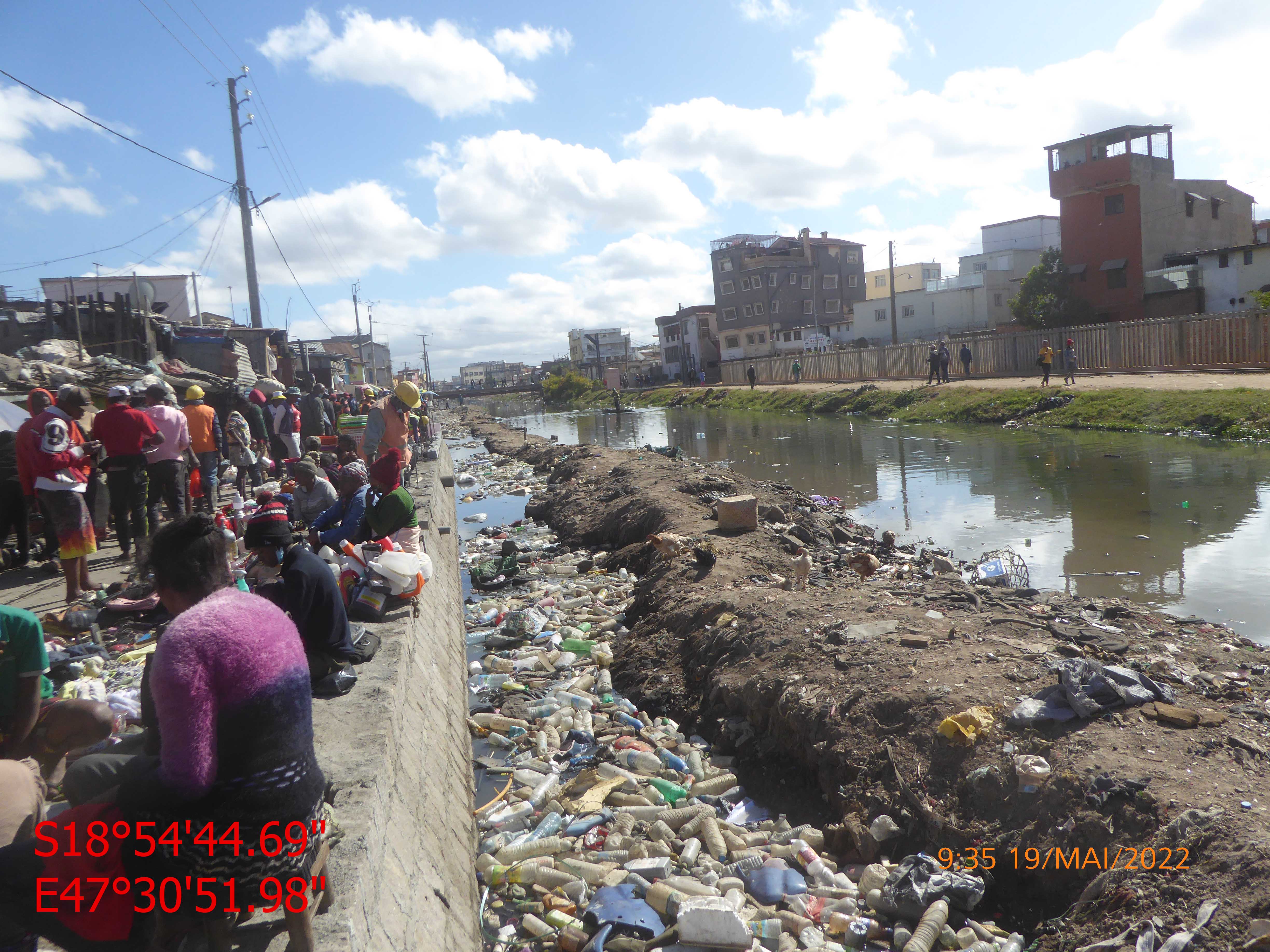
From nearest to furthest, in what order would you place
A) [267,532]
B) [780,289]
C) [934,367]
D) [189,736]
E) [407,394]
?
[189,736] < [267,532] < [407,394] < [934,367] < [780,289]

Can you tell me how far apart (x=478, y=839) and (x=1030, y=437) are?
20055 millimetres

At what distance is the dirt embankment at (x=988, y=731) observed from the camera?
3297 millimetres

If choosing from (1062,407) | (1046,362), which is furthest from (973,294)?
(1062,407)

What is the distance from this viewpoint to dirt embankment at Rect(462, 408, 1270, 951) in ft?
10.8

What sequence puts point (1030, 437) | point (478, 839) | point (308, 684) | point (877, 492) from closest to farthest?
point (308, 684), point (478, 839), point (877, 492), point (1030, 437)

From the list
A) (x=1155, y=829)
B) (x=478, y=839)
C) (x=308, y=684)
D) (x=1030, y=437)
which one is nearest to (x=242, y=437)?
(x=478, y=839)

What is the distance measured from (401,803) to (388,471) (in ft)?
10.2

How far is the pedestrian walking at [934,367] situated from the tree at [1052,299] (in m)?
9.96

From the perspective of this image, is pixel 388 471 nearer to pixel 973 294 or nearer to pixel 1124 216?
pixel 1124 216

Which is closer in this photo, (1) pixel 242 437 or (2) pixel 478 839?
(2) pixel 478 839

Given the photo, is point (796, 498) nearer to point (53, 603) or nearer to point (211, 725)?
point (53, 603)

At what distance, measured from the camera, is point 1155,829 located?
11.1 feet

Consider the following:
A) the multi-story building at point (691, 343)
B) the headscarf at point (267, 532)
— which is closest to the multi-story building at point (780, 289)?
the multi-story building at point (691, 343)

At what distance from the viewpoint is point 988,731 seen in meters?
4.25
